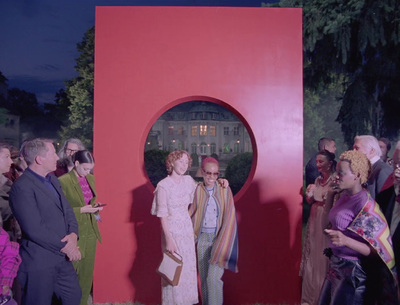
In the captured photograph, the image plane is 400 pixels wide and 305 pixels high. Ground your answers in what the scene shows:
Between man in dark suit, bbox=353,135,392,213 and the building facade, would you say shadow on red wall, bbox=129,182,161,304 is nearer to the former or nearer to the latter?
man in dark suit, bbox=353,135,392,213

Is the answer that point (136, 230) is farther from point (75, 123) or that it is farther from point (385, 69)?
point (75, 123)

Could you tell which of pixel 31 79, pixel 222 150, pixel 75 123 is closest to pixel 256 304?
pixel 75 123

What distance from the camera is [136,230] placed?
173 inches

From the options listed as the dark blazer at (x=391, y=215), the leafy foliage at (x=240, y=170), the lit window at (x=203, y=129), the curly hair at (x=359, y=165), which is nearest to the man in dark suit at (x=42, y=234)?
the curly hair at (x=359, y=165)

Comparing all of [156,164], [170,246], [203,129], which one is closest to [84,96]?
[156,164]

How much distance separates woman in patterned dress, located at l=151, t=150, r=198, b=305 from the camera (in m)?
3.64

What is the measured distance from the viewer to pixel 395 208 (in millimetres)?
2684

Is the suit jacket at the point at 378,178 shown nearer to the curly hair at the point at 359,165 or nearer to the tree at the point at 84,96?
the curly hair at the point at 359,165

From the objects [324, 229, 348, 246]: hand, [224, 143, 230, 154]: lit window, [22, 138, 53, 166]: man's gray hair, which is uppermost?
[224, 143, 230, 154]: lit window

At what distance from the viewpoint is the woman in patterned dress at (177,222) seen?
364 centimetres

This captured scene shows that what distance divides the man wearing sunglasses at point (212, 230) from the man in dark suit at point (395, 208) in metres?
1.50

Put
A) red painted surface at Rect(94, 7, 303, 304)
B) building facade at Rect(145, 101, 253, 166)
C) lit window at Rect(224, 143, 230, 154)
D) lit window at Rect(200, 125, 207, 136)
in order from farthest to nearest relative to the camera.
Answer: lit window at Rect(224, 143, 230, 154)
lit window at Rect(200, 125, 207, 136)
building facade at Rect(145, 101, 253, 166)
red painted surface at Rect(94, 7, 303, 304)

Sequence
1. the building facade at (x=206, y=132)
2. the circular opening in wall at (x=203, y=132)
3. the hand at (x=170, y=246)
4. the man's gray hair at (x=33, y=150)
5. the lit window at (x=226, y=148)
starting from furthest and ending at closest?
the lit window at (x=226, y=148)
the building facade at (x=206, y=132)
the circular opening in wall at (x=203, y=132)
the hand at (x=170, y=246)
the man's gray hair at (x=33, y=150)

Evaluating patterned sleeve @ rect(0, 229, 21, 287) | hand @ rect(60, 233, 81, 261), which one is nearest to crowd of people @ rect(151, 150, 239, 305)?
hand @ rect(60, 233, 81, 261)
